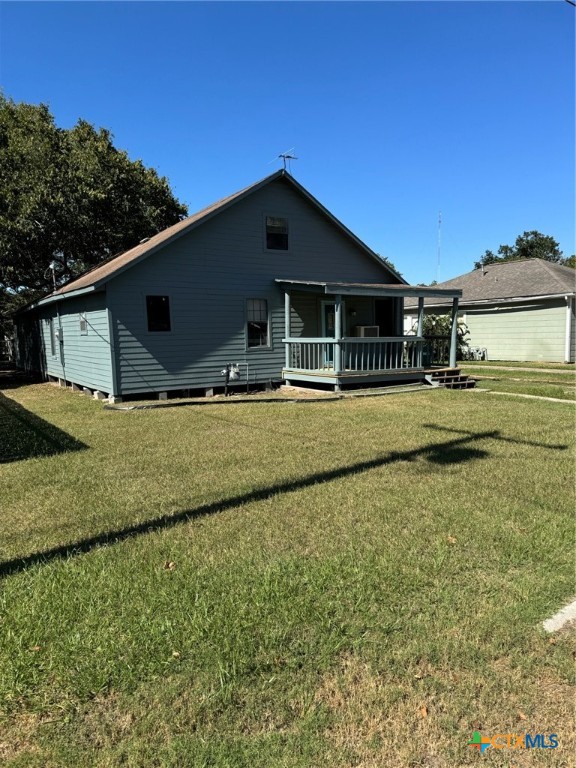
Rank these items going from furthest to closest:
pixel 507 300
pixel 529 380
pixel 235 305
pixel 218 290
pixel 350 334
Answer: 1. pixel 507 300
2. pixel 350 334
3. pixel 529 380
4. pixel 235 305
5. pixel 218 290

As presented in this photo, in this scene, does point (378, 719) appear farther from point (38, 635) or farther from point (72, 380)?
A: point (72, 380)

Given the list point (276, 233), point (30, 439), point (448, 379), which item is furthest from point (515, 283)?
point (30, 439)

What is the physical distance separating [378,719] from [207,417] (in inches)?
316

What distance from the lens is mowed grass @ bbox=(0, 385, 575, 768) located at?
7.03ft

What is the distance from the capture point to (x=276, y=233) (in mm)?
14727

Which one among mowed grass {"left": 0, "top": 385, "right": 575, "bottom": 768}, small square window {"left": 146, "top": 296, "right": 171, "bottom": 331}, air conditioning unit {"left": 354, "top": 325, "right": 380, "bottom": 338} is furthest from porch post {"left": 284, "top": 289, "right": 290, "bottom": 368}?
mowed grass {"left": 0, "top": 385, "right": 575, "bottom": 768}

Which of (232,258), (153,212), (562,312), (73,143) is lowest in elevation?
(562,312)

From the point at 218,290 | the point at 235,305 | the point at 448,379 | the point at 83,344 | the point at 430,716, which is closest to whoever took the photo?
the point at 430,716

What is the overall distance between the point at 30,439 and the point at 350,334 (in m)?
11.3

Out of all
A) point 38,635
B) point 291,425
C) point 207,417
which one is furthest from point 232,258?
point 38,635

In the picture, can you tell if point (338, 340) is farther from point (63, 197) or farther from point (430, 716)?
point (63, 197)

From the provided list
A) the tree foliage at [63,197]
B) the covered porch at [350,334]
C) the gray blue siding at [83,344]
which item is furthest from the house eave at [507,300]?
the gray blue siding at [83,344]

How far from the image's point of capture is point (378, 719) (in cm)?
220

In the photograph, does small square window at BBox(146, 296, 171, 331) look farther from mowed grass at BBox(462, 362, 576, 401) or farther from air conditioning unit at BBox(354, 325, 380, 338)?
mowed grass at BBox(462, 362, 576, 401)
